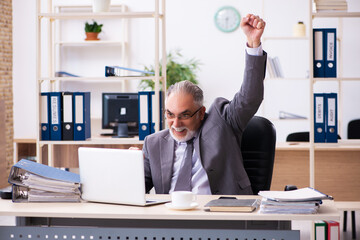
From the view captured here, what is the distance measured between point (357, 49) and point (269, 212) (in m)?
5.74

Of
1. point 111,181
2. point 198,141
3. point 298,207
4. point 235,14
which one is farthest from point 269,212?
point 235,14

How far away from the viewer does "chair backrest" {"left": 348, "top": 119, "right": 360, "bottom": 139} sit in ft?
21.6

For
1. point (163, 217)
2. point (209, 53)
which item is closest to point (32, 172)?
point (163, 217)

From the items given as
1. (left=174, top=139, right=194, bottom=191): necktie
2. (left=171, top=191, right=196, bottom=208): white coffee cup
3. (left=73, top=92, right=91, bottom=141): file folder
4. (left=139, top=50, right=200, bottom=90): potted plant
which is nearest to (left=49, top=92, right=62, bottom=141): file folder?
(left=73, top=92, right=91, bottom=141): file folder

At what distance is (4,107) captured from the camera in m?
7.04

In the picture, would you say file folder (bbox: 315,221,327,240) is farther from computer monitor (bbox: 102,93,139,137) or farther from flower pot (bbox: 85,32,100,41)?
flower pot (bbox: 85,32,100,41)

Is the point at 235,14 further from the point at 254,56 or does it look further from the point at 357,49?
the point at 254,56

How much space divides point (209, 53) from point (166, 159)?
487cm

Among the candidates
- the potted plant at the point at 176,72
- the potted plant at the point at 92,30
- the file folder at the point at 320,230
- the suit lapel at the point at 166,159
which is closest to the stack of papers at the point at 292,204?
the suit lapel at the point at 166,159

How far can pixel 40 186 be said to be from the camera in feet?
6.87

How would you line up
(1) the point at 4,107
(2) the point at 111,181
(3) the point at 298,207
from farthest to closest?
(1) the point at 4,107 < (2) the point at 111,181 < (3) the point at 298,207

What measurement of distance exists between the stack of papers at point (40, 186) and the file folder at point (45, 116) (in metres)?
1.61

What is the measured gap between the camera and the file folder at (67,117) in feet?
12.0

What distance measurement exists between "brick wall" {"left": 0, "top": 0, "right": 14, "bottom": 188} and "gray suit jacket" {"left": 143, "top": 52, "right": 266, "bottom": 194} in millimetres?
4807
